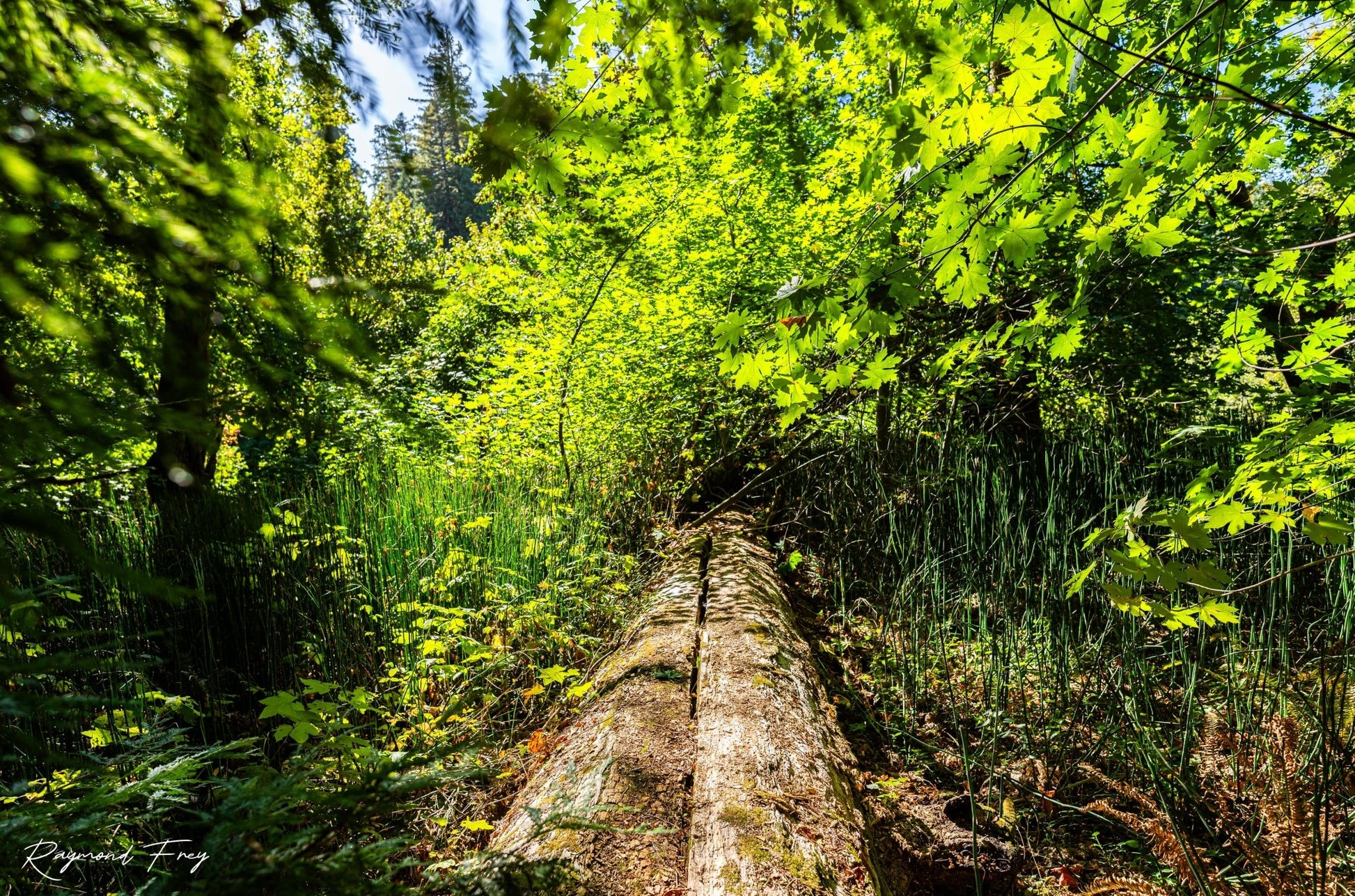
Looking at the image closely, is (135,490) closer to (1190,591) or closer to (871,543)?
(871,543)

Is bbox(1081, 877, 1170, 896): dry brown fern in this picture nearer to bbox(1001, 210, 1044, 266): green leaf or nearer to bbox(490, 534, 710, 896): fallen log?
bbox(490, 534, 710, 896): fallen log

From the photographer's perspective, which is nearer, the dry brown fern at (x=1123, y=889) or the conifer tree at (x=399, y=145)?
the conifer tree at (x=399, y=145)

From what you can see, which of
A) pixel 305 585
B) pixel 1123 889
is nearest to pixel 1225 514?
pixel 1123 889

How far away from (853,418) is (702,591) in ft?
5.34

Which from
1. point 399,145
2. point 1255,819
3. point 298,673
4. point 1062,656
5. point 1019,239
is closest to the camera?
point 399,145

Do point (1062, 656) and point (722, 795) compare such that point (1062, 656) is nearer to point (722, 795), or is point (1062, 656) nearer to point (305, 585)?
point (722, 795)

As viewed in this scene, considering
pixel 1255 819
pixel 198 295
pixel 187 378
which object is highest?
pixel 198 295

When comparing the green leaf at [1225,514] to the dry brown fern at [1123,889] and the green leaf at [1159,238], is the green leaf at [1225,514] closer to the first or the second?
the green leaf at [1159,238]

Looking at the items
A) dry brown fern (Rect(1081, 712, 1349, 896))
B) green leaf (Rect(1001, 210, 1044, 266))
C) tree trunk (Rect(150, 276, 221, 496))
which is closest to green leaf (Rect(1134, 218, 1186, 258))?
green leaf (Rect(1001, 210, 1044, 266))

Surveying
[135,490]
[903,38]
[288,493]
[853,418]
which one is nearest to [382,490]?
[288,493]

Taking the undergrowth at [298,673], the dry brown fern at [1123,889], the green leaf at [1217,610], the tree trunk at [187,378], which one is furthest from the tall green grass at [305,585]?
the green leaf at [1217,610]

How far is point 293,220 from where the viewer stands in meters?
1.01

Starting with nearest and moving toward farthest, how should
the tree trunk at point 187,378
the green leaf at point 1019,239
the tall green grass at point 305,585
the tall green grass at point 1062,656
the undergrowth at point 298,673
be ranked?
1. the undergrowth at point 298,673
2. the tree trunk at point 187,378
3. the green leaf at point 1019,239
4. the tall green grass at point 1062,656
5. the tall green grass at point 305,585

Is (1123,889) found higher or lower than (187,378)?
lower
